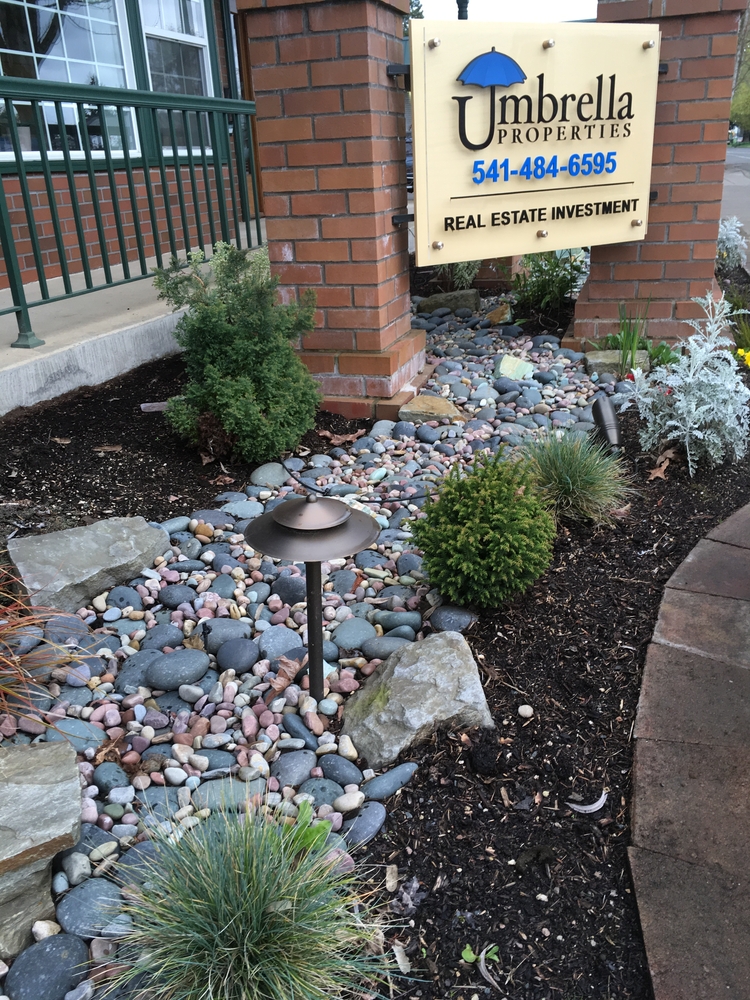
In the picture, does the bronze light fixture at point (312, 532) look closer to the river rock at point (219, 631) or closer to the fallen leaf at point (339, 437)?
the river rock at point (219, 631)

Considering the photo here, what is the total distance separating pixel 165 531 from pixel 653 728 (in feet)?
5.95

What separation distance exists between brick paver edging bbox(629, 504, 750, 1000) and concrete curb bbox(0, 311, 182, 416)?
9.35 feet

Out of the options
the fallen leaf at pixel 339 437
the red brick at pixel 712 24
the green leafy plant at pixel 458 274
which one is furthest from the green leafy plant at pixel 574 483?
the green leafy plant at pixel 458 274

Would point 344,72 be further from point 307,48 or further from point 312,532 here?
point 312,532

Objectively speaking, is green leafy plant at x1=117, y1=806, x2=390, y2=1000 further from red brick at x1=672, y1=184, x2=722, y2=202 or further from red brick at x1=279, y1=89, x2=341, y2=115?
red brick at x1=672, y1=184, x2=722, y2=202

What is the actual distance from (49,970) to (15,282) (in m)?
3.00

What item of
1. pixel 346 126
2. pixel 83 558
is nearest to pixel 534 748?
pixel 83 558

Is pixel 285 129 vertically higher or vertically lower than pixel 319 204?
higher

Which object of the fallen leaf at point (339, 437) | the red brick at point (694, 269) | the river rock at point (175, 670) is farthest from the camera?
the red brick at point (694, 269)

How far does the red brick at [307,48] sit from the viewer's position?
3.63 metres

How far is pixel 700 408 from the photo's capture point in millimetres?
3260

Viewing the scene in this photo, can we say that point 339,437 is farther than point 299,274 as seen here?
No

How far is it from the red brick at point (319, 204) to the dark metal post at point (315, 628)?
92.8 inches

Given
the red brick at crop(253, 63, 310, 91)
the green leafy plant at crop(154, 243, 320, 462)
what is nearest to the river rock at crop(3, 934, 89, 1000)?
the green leafy plant at crop(154, 243, 320, 462)
